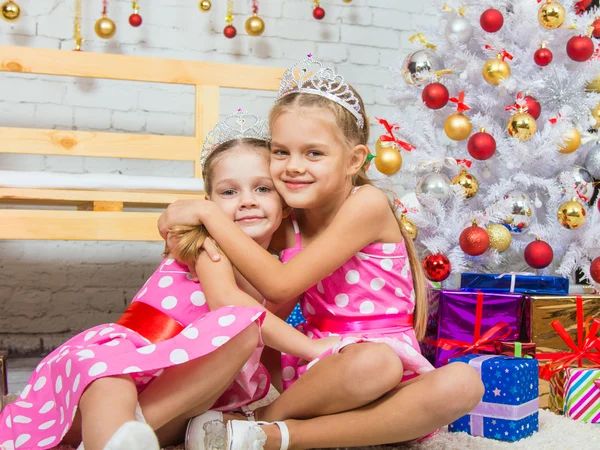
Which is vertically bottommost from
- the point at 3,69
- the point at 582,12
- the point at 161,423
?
the point at 161,423

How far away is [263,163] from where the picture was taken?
4.01 feet

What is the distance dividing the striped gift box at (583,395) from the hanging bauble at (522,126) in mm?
664

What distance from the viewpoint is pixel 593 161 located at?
194 centimetres

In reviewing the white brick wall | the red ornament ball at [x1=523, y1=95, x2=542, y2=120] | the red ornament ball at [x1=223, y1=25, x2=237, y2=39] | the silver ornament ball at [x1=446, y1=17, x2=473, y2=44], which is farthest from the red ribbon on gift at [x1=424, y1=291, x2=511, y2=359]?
the red ornament ball at [x1=223, y1=25, x2=237, y2=39]

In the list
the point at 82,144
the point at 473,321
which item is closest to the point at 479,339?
the point at 473,321

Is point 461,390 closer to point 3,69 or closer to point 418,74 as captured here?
point 418,74

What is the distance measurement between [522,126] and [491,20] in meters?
0.31

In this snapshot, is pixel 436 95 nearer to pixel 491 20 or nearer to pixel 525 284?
pixel 491 20

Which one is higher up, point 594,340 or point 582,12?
point 582,12

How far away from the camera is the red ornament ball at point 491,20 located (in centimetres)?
187

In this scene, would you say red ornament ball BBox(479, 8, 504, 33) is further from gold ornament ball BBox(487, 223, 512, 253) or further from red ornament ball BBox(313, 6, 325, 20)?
red ornament ball BBox(313, 6, 325, 20)

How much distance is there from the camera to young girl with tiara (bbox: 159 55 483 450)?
39.9 inches

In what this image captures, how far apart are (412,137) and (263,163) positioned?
0.92 metres

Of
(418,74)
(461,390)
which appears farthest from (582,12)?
(461,390)
